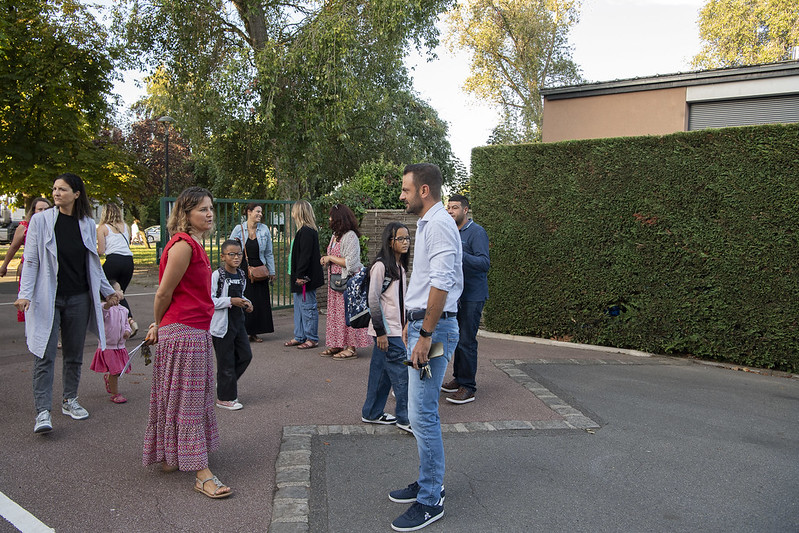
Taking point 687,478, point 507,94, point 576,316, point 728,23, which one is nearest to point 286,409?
point 687,478

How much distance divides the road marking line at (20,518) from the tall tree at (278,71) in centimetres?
1205

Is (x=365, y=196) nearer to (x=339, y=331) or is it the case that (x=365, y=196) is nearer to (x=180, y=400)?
(x=339, y=331)

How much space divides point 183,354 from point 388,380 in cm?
191

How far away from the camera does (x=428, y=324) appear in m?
3.48

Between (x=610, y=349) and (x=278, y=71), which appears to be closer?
(x=610, y=349)

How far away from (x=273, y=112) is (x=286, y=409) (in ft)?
37.0

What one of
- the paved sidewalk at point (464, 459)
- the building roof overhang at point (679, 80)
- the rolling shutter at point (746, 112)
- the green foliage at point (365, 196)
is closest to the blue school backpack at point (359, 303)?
the paved sidewalk at point (464, 459)

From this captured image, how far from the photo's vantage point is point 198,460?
3.96 meters

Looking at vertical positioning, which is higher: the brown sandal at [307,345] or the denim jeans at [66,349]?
the denim jeans at [66,349]

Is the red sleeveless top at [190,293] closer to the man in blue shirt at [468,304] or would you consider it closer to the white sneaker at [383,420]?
the white sneaker at [383,420]

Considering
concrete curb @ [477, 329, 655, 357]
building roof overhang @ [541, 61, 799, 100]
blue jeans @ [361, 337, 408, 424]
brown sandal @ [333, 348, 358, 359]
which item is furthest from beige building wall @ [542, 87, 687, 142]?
blue jeans @ [361, 337, 408, 424]

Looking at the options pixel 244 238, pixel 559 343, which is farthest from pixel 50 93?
pixel 559 343

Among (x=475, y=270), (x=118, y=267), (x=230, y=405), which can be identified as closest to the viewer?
(x=230, y=405)

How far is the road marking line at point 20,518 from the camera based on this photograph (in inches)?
137
